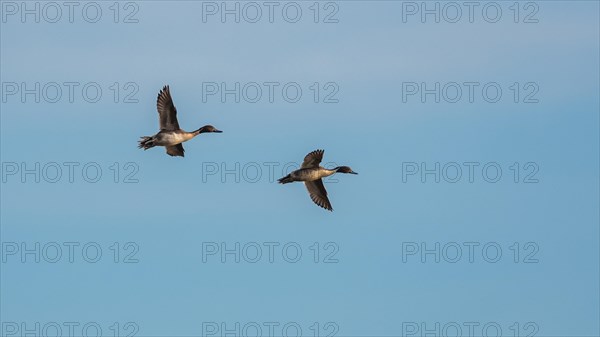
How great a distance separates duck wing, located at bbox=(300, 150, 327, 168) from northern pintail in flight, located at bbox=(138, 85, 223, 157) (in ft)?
26.5

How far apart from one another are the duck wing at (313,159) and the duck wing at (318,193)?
2.89 meters

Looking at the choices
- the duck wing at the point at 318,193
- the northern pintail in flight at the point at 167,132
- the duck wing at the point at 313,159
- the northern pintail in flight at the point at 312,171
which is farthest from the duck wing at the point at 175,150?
the duck wing at the point at 313,159

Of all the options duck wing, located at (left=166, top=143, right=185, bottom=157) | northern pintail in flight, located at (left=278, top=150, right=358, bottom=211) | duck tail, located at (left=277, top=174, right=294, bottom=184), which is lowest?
duck tail, located at (left=277, top=174, right=294, bottom=184)

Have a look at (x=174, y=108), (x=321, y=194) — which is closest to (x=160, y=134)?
(x=174, y=108)

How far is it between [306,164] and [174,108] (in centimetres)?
937

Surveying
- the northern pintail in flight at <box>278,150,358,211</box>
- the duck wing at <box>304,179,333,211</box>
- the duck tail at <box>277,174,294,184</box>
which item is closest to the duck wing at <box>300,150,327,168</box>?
the northern pintail in flight at <box>278,150,358,211</box>

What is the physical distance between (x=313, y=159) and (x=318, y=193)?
433cm

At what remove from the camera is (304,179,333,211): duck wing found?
408ft

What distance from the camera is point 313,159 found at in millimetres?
121125

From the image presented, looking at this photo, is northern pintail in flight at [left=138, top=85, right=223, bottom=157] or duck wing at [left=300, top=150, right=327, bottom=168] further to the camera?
northern pintail in flight at [left=138, top=85, right=223, bottom=157]

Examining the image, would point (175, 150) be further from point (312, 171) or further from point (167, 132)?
point (312, 171)

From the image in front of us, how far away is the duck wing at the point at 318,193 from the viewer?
124350 millimetres

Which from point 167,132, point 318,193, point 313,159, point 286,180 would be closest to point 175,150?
point 167,132

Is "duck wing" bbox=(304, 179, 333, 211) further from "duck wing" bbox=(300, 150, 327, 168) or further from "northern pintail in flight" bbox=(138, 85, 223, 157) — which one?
"northern pintail in flight" bbox=(138, 85, 223, 157)
